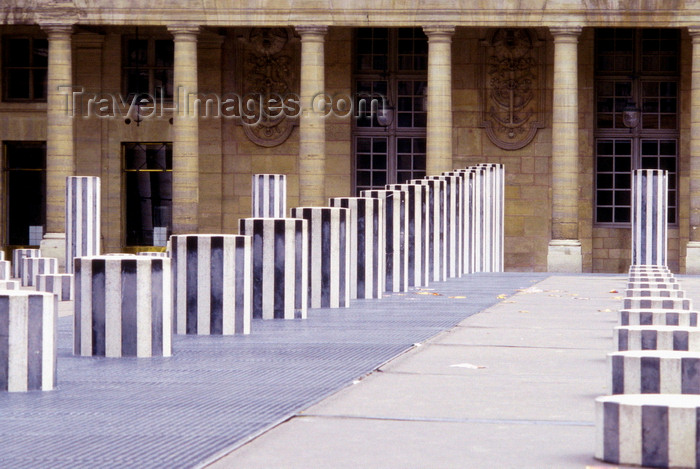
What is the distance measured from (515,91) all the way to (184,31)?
901 centimetres

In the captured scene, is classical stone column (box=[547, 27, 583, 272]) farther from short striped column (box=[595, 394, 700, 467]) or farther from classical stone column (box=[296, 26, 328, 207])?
short striped column (box=[595, 394, 700, 467])

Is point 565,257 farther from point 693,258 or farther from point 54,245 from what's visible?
point 54,245

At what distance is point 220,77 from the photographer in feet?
129

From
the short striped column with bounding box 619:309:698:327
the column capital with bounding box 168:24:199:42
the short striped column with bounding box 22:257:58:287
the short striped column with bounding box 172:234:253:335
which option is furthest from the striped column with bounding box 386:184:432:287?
the column capital with bounding box 168:24:199:42

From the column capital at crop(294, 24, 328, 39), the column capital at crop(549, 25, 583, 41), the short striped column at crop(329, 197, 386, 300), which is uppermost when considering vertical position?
the column capital at crop(294, 24, 328, 39)

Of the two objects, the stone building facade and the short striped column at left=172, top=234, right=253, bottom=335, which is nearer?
the short striped column at left=172, top=234, right=253, bottom=335

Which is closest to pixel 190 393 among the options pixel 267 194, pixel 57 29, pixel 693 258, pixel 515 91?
pixel 267 194

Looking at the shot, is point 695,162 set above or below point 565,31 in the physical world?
below

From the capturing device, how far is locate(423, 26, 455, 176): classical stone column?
35.4 meters

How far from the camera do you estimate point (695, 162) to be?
34.3 meters

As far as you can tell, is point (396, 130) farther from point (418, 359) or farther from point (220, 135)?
point (418, 359)

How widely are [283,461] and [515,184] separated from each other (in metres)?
33.1

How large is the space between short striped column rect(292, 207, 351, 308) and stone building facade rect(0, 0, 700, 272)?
2117cm

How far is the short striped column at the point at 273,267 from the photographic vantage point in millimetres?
12469
